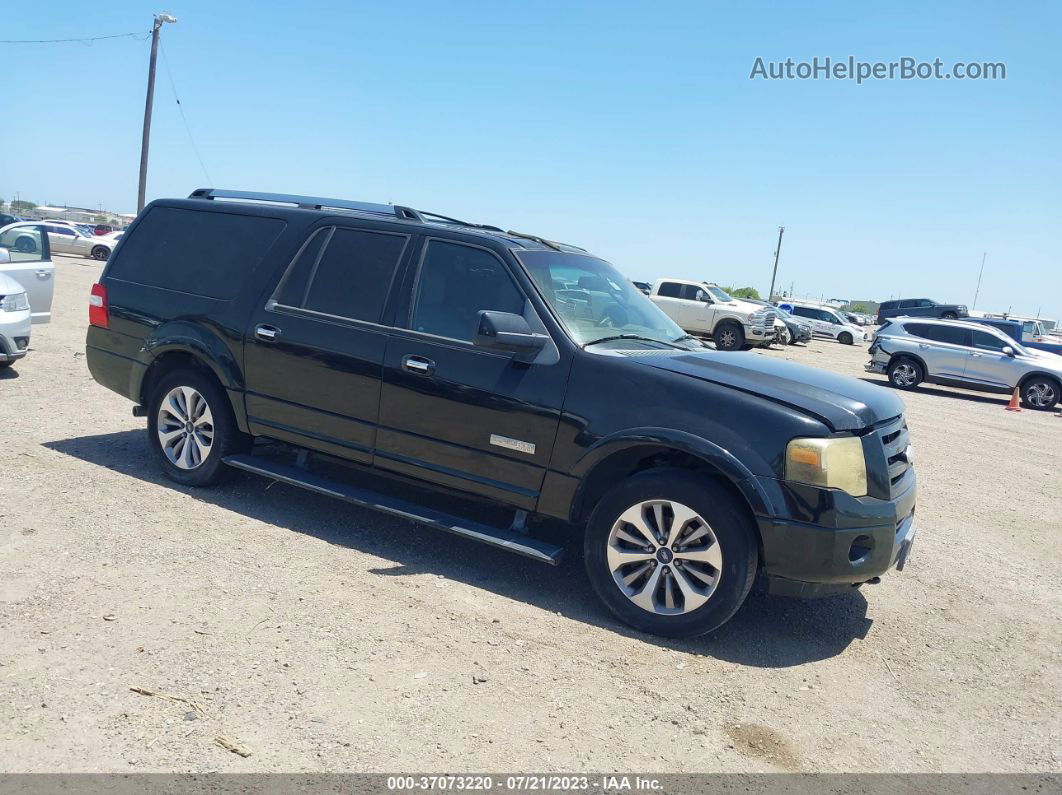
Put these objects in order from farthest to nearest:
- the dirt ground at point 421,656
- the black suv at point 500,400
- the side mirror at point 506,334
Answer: the side mirror at point 506,334
the black suv at point 500,400
the dirt ground at point 421,656

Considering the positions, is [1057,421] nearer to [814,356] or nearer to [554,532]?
[814,356]

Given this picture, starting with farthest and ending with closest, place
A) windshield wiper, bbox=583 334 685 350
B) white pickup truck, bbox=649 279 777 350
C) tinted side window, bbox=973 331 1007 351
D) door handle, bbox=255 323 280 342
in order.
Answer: white pickup truck, bbox=649 279 777 350 → tinted side window, bbox=973 331 1007 351 → door handle, bbox=255 323 280 342 → windshield wiper, bbox=583 334 685 350

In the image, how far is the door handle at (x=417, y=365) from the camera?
5.10m

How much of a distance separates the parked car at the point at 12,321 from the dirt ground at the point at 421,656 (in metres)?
3.42

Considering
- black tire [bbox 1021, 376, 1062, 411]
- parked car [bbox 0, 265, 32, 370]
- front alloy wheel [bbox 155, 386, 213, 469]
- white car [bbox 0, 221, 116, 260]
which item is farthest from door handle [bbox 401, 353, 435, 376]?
white car [bbox 0, 221, 116, 260]

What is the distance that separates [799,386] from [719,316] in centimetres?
2215

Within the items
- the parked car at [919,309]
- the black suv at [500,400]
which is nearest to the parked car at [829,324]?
the parked car at [919,309]

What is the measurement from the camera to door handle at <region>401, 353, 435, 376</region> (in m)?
5.10

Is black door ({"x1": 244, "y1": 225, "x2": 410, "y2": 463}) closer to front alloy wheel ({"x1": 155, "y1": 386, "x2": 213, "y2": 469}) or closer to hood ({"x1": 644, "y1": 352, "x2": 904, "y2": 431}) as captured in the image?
front alloy wheel ({"x1": 155, "y1": 386, "x2": 213, "y2": 469})

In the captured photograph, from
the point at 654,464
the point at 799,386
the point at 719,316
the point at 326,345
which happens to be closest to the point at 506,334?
the point at 654,464

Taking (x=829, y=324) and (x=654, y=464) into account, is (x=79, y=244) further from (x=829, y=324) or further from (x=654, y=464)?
(x=654, y=464)

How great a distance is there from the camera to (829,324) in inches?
1804

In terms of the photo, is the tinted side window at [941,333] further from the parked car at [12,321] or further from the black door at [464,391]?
the parked car at [12,321]

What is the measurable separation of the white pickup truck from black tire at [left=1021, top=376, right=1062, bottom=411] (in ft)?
26.3
